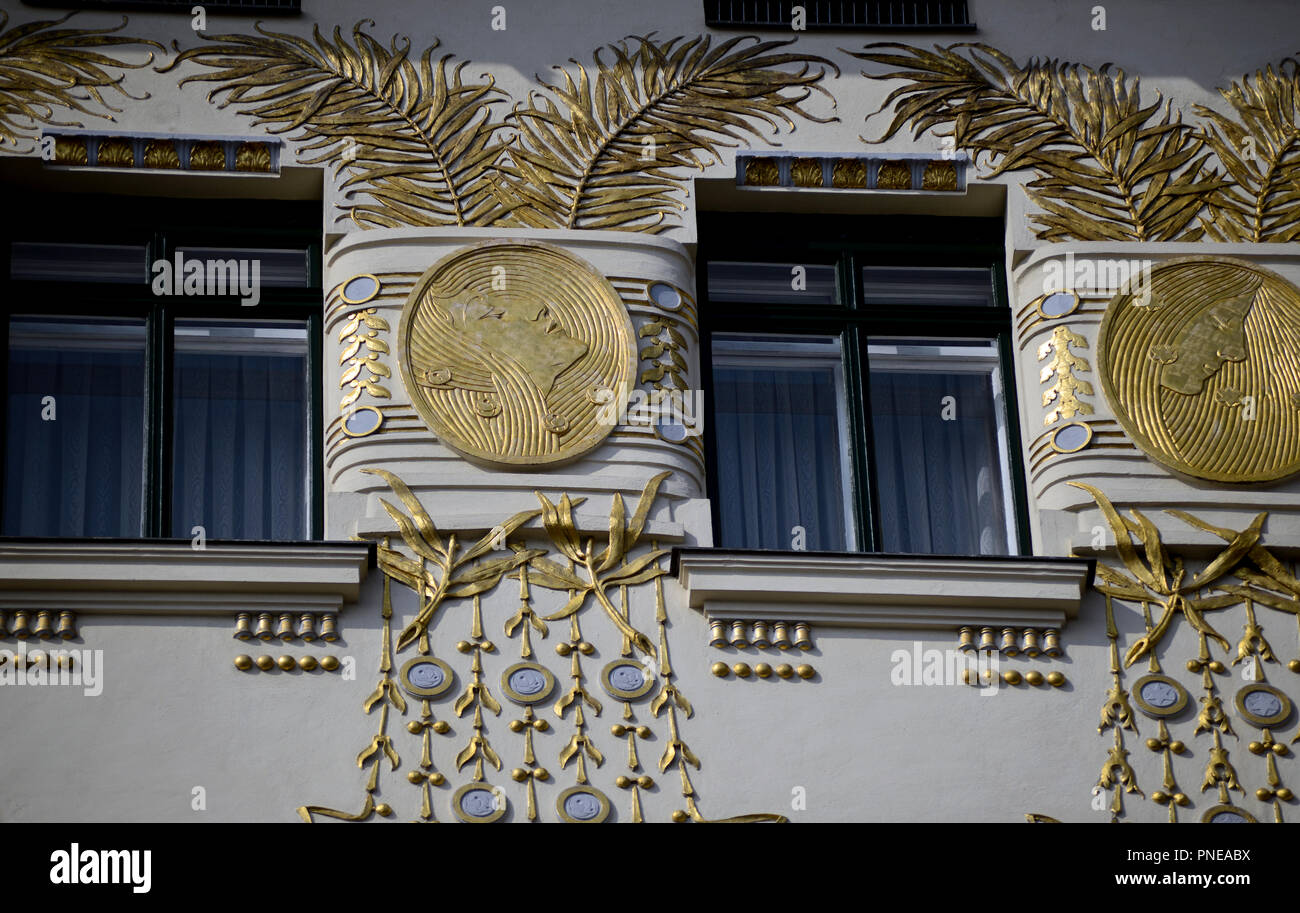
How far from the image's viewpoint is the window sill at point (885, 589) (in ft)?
35.4

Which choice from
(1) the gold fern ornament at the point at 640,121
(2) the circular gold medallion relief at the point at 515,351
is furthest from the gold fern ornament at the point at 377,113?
(2) the circular gold medallion relief at the point at 515,351

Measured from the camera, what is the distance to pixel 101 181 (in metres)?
11.7

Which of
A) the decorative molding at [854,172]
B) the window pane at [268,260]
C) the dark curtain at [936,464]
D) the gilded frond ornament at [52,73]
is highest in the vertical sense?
the gilded frond ornament at [52,73]

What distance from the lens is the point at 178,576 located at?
34.8ft

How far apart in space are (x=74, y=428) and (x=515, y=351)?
1687 millimetres

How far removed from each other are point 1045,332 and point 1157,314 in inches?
16.9

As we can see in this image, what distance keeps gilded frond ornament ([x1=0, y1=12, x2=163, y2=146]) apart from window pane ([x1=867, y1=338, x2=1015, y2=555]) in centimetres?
313

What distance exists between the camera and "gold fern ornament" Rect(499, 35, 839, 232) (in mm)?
11711

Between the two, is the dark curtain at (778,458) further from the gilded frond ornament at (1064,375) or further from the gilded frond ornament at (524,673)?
the gilded frond ornament at (1064,375)

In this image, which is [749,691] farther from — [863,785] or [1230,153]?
[1230,153]

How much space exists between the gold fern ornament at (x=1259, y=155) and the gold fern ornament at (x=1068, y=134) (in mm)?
86

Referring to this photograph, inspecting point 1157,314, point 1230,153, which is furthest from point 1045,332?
point 1230,153

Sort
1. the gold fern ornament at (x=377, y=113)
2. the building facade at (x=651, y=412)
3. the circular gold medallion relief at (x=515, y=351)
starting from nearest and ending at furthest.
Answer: the building facade at (x=651, y=412)
the circular gold medallion relief at (x=515, y=351)
the gold fern ornament at (x=377, y=113)

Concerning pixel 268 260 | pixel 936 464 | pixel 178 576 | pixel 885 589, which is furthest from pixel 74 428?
pixel 936 464
